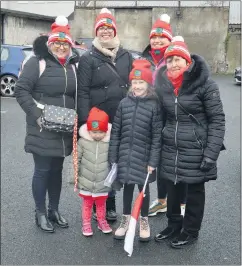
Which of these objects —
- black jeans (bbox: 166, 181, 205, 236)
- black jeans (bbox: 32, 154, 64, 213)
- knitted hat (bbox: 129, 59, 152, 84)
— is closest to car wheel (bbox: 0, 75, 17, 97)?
black jeans (bbox: 32, 154, 64, 213)

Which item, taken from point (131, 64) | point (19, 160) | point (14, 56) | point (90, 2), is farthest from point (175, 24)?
point (131, 64)

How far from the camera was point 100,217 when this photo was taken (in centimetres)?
437

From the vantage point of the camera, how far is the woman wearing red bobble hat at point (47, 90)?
4078 millimetres

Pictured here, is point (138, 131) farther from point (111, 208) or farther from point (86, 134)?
point (111, 208)

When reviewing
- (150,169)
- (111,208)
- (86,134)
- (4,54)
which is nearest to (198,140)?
(150,169)

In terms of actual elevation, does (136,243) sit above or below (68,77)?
below

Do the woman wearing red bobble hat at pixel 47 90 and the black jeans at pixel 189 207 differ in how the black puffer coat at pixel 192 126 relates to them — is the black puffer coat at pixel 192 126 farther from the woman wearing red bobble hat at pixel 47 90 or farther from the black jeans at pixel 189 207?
the woman wearing red bobble hat at pixel 47 90

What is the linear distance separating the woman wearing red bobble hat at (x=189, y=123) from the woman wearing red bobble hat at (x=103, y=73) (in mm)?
463

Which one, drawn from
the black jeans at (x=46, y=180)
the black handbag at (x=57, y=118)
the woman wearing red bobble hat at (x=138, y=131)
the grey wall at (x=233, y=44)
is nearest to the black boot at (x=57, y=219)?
the black jeans at (x=46, y=180)

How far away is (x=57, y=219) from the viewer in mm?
4523

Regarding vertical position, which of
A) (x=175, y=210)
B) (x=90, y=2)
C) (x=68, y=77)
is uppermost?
(x=90, y=2)

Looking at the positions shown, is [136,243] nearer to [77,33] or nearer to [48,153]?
[48,153]

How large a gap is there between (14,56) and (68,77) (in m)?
9.15

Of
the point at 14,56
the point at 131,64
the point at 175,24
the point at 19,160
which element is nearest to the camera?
the point at 131,64
